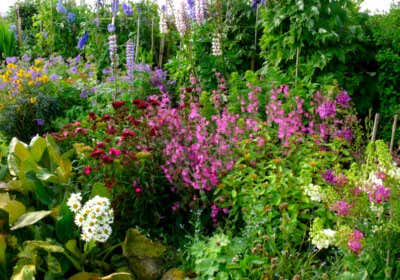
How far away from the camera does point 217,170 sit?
3.68m

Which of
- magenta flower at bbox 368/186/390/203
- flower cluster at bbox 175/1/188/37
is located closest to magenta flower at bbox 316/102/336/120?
magenta flower at bbox 368/186/390/203

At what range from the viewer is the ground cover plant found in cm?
298

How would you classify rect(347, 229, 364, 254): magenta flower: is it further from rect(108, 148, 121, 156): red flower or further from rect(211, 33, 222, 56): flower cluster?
rect(211, 33, 222, 56): flower cluster

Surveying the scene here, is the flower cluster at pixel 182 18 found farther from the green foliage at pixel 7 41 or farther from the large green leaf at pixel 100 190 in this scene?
the green foliage at pixel 7 41

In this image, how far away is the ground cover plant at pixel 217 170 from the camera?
2984mm

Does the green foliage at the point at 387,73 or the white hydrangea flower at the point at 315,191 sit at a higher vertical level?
the green foliage at the point at 387,73

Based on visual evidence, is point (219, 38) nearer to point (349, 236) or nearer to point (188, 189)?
point (188, 189)

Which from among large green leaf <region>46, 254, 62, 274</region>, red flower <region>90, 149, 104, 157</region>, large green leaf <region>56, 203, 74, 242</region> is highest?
red flower <region>90, 149, 104, 157</region>

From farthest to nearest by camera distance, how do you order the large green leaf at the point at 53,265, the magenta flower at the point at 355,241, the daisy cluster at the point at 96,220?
the large green leaf at the point at 53,265 < the daisy cluster at the point at 96,220 < the magenta flower at the point at 355,241

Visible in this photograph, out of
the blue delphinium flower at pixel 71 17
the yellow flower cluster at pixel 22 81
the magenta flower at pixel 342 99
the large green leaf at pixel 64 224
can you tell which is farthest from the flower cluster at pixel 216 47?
the blue delphinium flower at pixel 71 17

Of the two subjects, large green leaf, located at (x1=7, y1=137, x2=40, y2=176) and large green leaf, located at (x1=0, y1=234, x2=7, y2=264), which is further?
large green leaf, located at (x1=7, y1=137, x2=40, y2=176)

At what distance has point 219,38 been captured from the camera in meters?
6.02

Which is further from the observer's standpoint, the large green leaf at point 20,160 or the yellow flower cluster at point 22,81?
the yellow flower cluster at point 22,81

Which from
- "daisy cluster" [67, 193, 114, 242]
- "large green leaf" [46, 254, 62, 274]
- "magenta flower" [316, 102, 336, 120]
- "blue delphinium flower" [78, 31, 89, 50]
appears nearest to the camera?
"daisy cluster" [67, 193, 114, 242]
